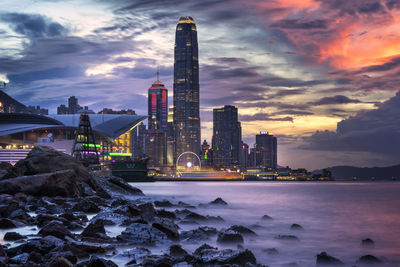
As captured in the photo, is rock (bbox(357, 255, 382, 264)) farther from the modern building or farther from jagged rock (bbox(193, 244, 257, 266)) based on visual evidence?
the modern building

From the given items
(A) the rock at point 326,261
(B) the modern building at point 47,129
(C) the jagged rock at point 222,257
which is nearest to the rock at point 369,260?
(A) the rock at point 326,261

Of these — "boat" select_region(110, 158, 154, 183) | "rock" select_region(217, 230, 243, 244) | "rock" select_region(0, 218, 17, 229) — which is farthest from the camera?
"boat" select_region(110, 158, 154, 183)

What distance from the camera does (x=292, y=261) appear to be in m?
14.6

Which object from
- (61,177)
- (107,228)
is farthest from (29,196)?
(107,228)

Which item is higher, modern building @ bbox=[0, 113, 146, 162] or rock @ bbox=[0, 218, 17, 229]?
modern building @ bbox=[0, 113, 146, 162]

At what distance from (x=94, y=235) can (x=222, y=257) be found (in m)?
4.62

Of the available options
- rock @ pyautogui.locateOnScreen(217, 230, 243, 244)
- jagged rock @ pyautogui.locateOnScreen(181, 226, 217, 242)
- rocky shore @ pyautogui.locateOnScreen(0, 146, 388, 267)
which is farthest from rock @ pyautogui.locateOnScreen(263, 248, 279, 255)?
jagged rock @ pyautogui.locateOnScreen(181, 226, 217, 242)

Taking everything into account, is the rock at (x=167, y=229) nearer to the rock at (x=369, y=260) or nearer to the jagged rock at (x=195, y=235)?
the jagged rock at (x=195, y=235)

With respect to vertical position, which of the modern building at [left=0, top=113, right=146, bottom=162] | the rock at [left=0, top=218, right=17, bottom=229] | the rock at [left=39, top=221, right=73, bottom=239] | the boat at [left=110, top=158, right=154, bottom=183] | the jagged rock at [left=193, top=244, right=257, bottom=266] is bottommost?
the boat at [left=110, top=158, right=154, bottom=183]

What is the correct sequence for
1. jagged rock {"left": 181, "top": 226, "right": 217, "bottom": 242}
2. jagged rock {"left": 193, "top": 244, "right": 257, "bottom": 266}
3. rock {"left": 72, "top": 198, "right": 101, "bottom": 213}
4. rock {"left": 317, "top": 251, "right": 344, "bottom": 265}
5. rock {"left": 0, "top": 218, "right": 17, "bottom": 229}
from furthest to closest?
1. rock {"left": 72, "top": 198, "right": 101, "bottom": 213}
2. jagged rock {"left": 181, "top": 226, "right": 217, "bottom": 242}
3. rock {"left": 317, "top": 251, "right": 344, "bottom": 265}
4. rock {"left": 0, "top": 218, "right": 17, "bottom": 229}
5. jagged rock {"left": 193, "top": 244, "right": 257, "bottom": 266}

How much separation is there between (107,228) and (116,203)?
375 inches

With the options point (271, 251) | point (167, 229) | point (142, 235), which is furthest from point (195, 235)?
point (271, 251)

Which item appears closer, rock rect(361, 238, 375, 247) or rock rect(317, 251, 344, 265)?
rock rect(317, 251, 344, 265)

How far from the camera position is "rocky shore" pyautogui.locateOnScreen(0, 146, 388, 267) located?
9.33m
